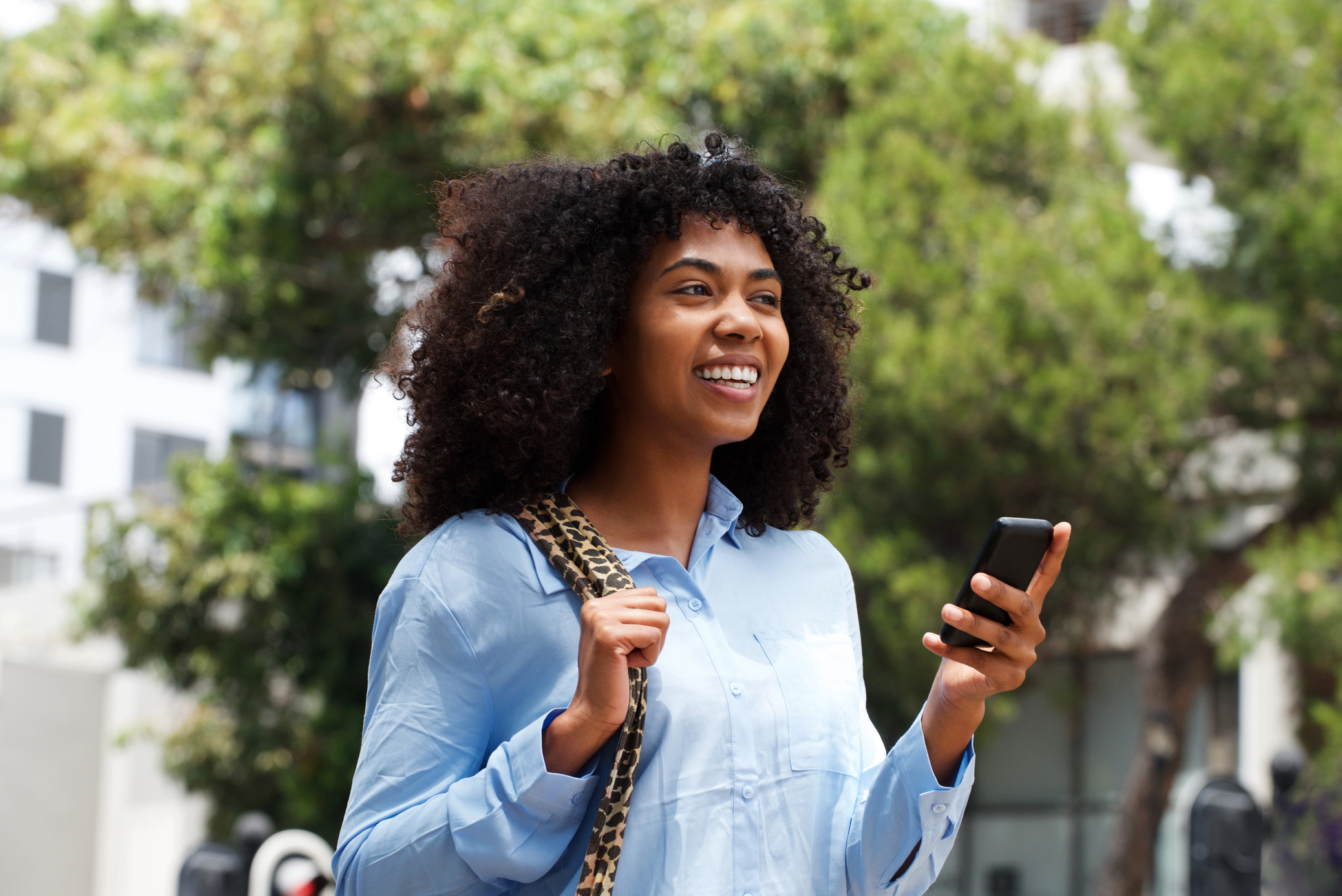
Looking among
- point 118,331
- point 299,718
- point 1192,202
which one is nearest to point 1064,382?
point 1192,202

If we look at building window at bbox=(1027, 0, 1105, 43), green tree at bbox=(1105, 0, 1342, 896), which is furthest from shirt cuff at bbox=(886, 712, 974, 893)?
building window at bbox=(1027, 0, 1105, 43)

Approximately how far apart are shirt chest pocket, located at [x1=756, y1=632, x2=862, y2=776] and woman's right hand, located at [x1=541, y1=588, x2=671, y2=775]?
29cm

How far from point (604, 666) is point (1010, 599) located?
0.48 m

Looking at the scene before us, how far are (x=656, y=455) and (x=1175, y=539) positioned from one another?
873cm

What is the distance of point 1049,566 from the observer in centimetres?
175

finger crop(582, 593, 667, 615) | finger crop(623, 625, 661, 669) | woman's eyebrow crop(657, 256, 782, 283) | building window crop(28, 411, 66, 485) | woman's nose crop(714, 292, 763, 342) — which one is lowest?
finger crop(623, 625, 661, 669)

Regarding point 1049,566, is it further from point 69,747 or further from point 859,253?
point 69,747

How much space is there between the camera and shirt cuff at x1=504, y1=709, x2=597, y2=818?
162cm

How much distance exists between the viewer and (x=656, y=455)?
6.45ft

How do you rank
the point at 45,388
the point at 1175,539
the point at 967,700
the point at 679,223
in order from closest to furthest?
1. the point at 967,700
2. the point at 679,223
3. the point at 1175,539
4. the point at 45,388

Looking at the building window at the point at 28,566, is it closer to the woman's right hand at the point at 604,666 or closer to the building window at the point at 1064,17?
the building window at the point at 1064,17

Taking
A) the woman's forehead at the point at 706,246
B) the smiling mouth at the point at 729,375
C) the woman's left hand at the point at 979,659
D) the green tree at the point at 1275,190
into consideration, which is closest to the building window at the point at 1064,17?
the green tree at the point at 1275,190

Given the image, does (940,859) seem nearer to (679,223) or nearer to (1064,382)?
(679,223)

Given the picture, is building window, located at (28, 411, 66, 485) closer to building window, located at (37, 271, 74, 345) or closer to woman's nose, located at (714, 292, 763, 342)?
building window, located at (37, 271, 74, 345)
